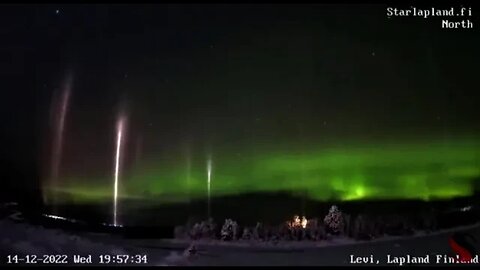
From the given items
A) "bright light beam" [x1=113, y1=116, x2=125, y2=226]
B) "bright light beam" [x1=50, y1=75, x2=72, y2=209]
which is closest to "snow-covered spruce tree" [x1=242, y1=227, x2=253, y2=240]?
"bright light beam" [x1=113, y1=116, x2=125, y2=226]

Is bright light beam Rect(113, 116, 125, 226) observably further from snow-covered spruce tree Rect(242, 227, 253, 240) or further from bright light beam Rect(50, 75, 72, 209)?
snow-covered spruce tree Rect(242, 227, 253, 240)

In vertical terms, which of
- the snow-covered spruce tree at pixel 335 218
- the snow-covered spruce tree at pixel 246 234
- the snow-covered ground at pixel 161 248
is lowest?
the snow-covered ground at pixel 161 248

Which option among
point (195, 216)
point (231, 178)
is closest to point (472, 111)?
point (231, 178)

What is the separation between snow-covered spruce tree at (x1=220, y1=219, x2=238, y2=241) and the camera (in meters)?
1.80

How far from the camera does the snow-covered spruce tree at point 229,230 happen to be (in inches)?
70.9

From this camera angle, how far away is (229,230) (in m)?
1.80

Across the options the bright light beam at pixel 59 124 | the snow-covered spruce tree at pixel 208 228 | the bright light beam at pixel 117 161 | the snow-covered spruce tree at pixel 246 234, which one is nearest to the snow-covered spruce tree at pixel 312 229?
the snow-covered spruce tree at pixel 246 234

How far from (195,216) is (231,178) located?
0.56ft

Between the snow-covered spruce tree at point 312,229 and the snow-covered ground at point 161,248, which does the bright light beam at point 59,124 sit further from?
the snow-covered spruce tree at point 312,229

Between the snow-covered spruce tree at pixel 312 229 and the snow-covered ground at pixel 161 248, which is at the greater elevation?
the snow-covered spruce tree at pixel 312 229

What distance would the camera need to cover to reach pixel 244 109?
1818 mm

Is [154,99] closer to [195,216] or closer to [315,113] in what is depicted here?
[195,216]

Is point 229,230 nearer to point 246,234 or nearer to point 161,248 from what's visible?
point 246,234

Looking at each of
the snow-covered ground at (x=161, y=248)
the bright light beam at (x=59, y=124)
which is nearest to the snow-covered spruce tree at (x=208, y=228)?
the snow-covered ground at (x=161, y=248)
